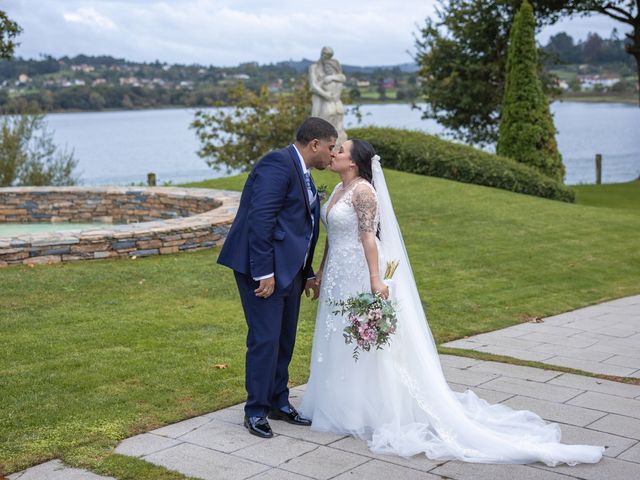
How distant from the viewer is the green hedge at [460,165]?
19.8 m

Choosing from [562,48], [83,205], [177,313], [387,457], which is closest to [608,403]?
[387,457]

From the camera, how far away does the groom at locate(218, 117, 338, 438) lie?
5250 millimetres

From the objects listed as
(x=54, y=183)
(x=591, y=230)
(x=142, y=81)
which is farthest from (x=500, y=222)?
(x=142, y=81)

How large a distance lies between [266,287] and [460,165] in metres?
15.4

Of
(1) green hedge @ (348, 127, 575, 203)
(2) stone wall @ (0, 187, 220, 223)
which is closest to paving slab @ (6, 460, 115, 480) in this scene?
(2) stone wall @ (0, 187, 220, 223)

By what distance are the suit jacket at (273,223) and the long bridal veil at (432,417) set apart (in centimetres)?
63

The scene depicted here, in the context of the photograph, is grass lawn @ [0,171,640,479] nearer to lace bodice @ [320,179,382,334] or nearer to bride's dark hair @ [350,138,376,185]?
lace bodice @ [320,179,382,334]

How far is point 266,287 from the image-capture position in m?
5.25

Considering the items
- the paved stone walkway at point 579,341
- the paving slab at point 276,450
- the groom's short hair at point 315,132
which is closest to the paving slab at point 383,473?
the paving slab at point 276,450

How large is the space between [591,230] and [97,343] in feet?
34.6

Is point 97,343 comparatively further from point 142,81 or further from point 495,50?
point 142,81

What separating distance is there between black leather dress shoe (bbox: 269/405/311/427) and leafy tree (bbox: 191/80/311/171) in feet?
81.2

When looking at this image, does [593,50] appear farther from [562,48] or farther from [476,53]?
[476,53]

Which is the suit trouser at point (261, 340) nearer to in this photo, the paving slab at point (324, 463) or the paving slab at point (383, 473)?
the paving slab at point (324, 463)
